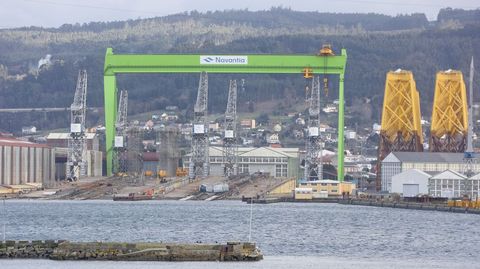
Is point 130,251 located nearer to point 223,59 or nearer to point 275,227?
point 275,227

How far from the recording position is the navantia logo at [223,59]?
12550 centimetres

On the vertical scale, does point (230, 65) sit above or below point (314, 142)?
above

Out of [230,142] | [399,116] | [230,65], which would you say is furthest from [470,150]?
[230,142]

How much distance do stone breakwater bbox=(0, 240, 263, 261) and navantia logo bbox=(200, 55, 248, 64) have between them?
64.1 m

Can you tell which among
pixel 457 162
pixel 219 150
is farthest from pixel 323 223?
pixel 219 150

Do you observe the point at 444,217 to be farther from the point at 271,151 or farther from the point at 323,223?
the point at 271,151

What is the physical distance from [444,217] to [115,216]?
19931 mm

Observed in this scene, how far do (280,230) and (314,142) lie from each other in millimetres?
45984

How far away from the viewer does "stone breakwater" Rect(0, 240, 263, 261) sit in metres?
60.5

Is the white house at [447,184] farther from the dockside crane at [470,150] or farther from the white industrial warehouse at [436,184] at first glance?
the dockside crane at [470,150]

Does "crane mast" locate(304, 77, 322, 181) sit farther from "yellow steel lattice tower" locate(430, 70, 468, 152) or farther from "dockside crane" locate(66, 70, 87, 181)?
"dockside crane" locate(66, 70, 87, 181)

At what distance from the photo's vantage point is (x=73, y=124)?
Result: 12962 centimetres

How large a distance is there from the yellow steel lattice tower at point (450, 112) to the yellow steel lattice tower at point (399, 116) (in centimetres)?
227

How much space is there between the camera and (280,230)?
80.9m
